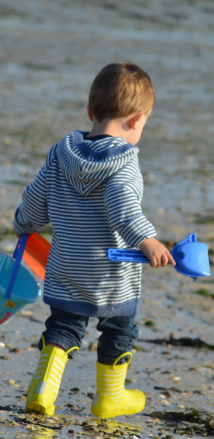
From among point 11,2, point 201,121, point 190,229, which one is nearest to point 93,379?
point 190,229

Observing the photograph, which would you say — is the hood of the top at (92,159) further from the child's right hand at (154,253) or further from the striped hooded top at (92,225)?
the child's right hand at (154,253)

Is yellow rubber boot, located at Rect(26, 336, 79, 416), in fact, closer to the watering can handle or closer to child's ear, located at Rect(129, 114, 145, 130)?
the watering can handle

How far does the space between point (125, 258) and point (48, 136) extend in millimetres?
7609

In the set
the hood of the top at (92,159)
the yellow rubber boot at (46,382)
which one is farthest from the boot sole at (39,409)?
the hood of the top at (92,159)

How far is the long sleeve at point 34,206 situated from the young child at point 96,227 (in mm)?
33

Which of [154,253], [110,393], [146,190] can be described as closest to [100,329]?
[110,393]

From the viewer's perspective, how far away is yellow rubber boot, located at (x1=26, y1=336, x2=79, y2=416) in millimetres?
2613

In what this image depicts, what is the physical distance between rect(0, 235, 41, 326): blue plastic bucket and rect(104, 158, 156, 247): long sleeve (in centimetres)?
50

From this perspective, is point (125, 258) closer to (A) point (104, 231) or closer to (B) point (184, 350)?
(A) point (104, 231)

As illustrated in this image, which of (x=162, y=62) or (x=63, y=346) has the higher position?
(x=162, y=62)

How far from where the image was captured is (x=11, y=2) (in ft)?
84.2

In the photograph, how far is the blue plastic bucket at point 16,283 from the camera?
2705 mm

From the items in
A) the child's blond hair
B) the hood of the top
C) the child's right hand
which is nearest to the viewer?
the child's right hand

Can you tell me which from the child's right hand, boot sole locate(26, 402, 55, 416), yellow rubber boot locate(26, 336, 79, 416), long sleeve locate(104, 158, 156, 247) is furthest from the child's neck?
boot sole locate(26, 402, 55, 416)
